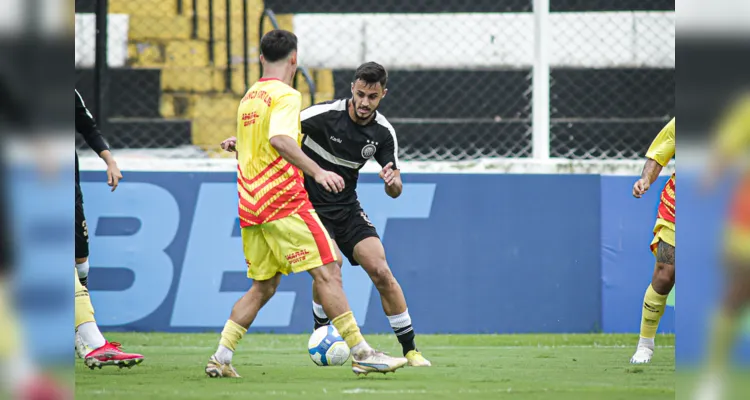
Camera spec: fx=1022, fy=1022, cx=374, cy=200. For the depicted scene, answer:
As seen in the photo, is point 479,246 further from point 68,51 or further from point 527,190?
point 68,51

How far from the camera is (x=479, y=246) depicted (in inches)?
336

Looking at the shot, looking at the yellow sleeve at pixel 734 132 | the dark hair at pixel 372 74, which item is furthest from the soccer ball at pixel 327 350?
the yellow sleeve at pixel 734 132

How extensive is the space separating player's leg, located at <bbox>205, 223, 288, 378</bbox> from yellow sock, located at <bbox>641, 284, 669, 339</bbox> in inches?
95.5

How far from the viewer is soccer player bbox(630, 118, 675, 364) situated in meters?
6.10

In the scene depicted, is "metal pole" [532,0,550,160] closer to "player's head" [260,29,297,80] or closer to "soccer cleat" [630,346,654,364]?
"soccer cleat" [630,346,654,364]

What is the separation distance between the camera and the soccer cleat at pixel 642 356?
6164 millimetres

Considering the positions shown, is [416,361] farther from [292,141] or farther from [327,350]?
[292,141]

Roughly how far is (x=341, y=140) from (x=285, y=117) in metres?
1.52

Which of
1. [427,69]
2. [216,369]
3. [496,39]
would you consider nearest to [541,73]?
[496,39]

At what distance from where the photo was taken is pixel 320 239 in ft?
16.2

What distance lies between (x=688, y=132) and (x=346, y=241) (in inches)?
192

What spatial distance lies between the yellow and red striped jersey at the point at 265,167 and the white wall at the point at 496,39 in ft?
15.7

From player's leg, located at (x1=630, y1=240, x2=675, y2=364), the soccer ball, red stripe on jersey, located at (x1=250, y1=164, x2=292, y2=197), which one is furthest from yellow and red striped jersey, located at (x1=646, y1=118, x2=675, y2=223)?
red stripe on jersey, located at (x1=250, y1=164, x2=292, y2=197)

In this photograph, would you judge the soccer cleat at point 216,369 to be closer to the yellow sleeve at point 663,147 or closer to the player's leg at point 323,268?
the player's leg at point 323,268
